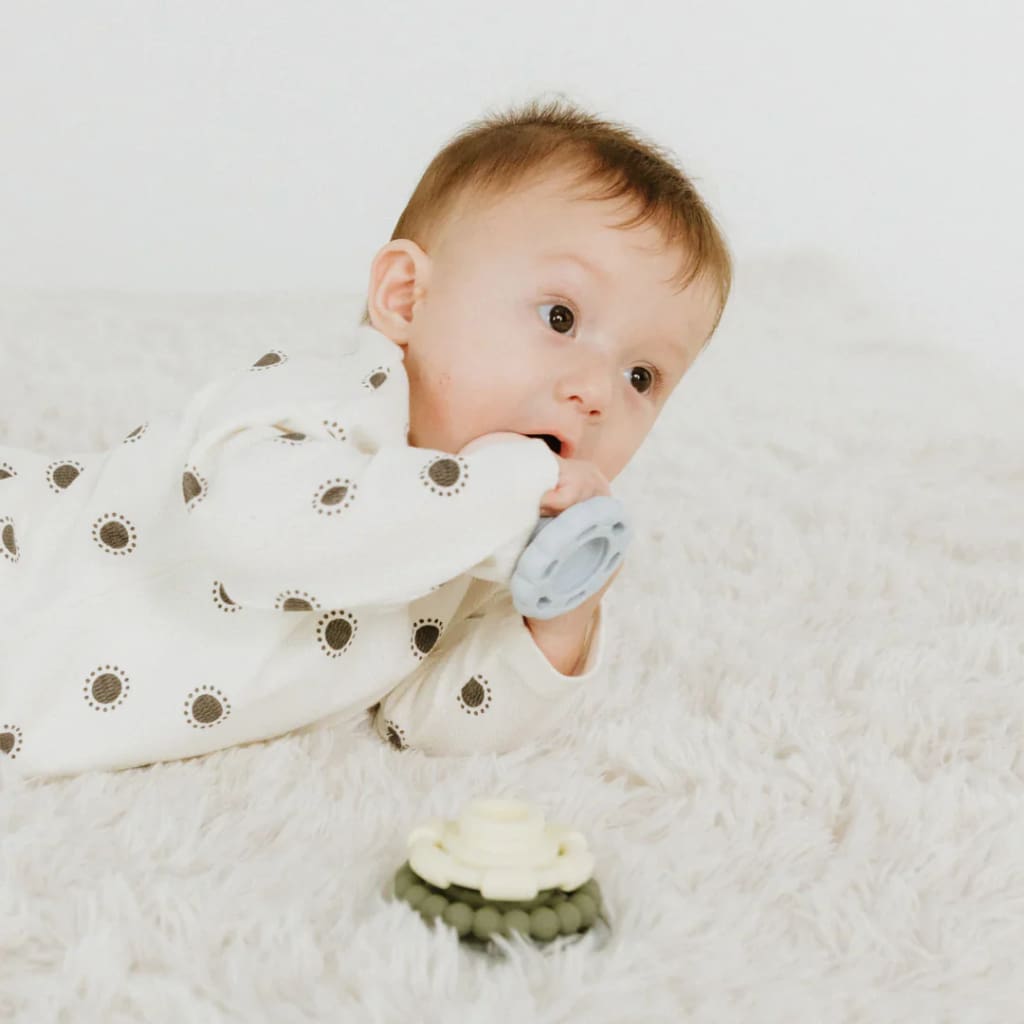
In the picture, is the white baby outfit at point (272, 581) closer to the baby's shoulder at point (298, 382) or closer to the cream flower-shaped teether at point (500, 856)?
the baby's shoulder at point (298, 382)

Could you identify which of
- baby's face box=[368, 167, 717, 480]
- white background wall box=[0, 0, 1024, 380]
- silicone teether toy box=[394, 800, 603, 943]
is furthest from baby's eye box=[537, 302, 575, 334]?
white background wall box=[0, 0, 1024, 380]

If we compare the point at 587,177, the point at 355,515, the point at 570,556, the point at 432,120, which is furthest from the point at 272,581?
the point at 432,120

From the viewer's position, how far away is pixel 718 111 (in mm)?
2900

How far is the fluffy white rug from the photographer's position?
67 centimetres

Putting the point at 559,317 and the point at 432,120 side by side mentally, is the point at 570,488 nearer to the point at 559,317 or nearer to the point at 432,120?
the point at 559,317

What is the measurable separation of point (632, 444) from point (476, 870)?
46 centimetres

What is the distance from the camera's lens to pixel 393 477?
34.1 inches

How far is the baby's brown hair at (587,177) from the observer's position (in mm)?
1075

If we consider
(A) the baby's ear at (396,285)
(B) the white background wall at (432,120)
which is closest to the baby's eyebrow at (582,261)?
(A) the baby's ear at (396,285)

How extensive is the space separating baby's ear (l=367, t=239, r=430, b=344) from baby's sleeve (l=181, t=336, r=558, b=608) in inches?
7.7

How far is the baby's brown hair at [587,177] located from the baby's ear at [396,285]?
20 millimetres

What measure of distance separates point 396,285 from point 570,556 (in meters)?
0.34

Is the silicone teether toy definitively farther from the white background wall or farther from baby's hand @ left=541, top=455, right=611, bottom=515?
the white background wall

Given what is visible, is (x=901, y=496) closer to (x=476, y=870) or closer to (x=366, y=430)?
(x=366, y=430)
